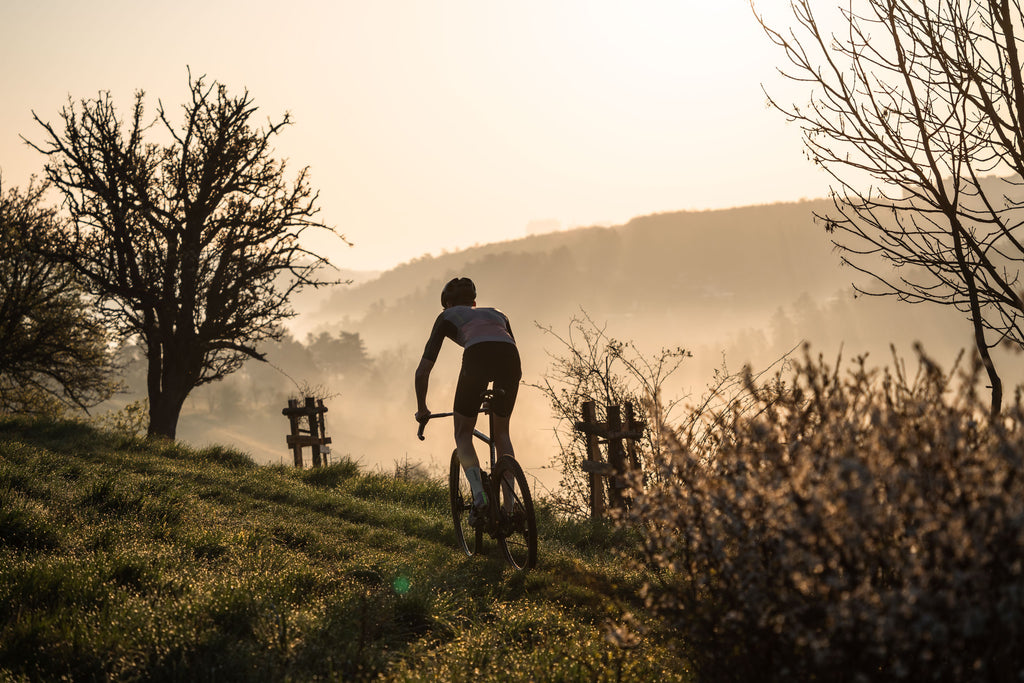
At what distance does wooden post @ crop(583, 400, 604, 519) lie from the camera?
35.8 feet

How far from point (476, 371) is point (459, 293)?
969mm

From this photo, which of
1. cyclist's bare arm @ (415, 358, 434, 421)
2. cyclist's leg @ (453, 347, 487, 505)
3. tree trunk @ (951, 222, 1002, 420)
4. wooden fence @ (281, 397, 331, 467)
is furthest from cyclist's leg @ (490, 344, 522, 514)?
wooden fence @ (281, 397, 331, 467)

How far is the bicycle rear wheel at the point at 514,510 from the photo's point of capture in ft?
20.0

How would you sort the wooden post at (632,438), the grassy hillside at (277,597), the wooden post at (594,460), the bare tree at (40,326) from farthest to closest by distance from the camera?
1. the bare tree at (40,326)
2. the wooden post at (594,460)
3. the wooden post at (632,438)
4. the grassy hillside at (277,597)

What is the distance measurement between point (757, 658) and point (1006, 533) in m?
1.07

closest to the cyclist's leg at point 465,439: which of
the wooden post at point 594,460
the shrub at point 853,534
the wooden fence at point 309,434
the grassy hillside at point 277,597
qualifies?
the grassy hillside at point 277,597

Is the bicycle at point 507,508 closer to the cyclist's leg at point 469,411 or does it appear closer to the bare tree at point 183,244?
the cyclist's leg at point 469,411

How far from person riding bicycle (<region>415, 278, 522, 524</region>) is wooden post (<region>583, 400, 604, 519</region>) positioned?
4.34 meters

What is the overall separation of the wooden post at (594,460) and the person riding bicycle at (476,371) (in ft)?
14.2

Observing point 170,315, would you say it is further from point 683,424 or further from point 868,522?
point 868,522

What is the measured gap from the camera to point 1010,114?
4648 mm

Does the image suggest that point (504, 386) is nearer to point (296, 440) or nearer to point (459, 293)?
point (459, 293)

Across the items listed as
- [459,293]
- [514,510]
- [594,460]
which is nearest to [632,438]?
[594,460]

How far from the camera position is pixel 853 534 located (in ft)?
7.89
